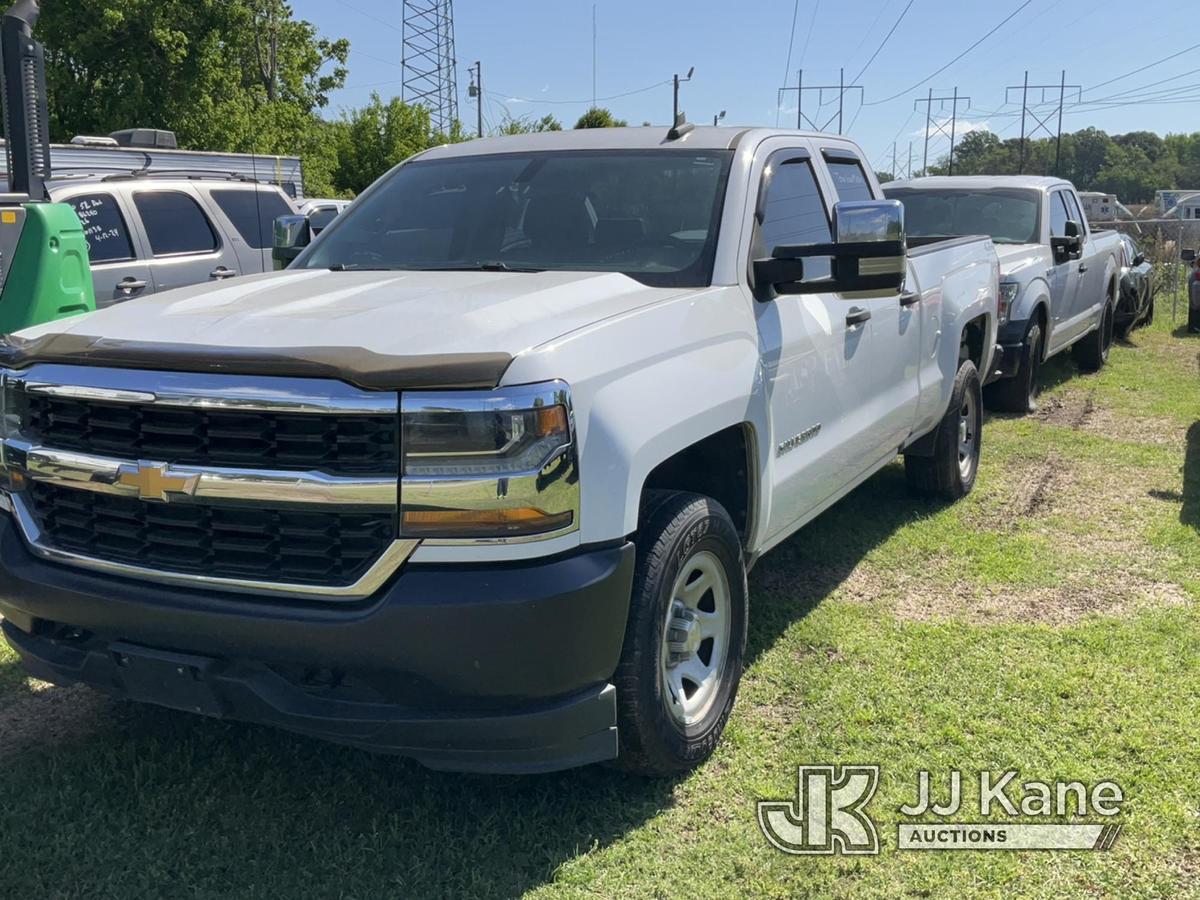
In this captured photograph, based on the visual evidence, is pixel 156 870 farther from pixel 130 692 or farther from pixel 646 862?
pixel 646 862

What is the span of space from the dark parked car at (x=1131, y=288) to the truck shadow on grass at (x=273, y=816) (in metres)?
11.6

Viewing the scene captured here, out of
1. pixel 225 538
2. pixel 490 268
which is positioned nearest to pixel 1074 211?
pixel 490 268

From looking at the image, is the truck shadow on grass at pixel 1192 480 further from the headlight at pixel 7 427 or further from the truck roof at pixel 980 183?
the headlight at pixel 7 427

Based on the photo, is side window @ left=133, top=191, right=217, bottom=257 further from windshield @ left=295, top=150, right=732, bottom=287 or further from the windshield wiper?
the windshield wiper

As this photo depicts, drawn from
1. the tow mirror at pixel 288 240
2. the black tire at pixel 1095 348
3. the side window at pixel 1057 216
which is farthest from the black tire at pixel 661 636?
the black tire at pixel 1095 348

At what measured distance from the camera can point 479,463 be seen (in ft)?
8.48

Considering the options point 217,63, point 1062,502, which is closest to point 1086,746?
point 1062,502

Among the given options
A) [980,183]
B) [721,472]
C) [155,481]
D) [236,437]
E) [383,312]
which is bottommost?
[721,472]

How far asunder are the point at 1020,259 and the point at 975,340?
2.80 metres

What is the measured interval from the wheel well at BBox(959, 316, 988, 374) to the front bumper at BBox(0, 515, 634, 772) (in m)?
4.24

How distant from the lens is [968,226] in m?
9.74

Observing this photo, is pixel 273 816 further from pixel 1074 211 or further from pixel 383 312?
pixel 1074 211

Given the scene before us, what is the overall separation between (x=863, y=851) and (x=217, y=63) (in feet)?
80.0

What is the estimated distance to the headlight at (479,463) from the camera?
8.41 ft
